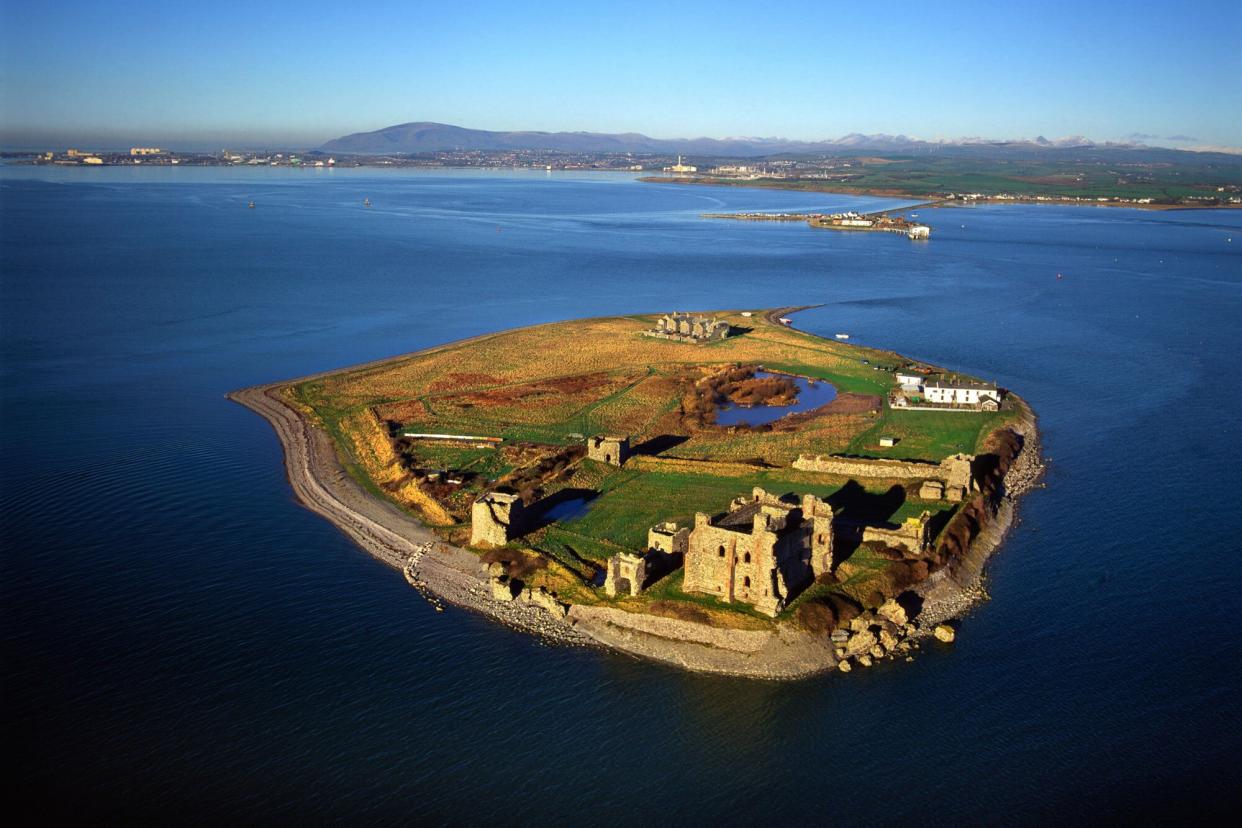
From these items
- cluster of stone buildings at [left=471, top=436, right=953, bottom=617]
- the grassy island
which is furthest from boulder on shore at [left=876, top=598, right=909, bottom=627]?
cluster of stone buildings at [left=471, top=436, right=953, bottom=617]

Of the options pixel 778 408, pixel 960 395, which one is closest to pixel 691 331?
pixel 778 408

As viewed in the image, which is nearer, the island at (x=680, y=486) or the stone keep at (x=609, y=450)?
the island at (x=680, y=486)

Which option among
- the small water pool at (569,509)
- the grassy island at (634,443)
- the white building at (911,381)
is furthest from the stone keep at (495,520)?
the white building at (911,381)

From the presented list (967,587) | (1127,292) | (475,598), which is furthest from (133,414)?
(1127,292)

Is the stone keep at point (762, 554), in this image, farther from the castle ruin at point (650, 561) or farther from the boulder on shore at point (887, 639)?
the boulder on shore at point (887, 639)

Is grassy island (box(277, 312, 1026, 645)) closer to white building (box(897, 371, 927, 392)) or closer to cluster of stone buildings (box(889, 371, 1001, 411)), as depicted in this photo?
cluster of stone buildings (box(889, 371, 1001, 411))

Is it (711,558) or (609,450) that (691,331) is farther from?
(711,558)

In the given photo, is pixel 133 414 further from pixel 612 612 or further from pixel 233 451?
pixel 612 612
